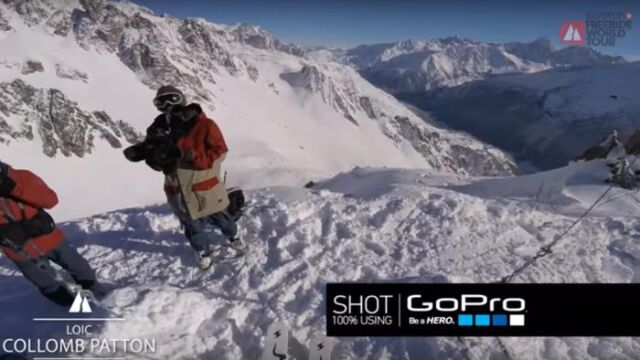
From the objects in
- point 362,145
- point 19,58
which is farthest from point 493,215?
point 362,145

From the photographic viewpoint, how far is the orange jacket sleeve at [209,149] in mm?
4477

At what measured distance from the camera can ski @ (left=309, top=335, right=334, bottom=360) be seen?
12.6 ft

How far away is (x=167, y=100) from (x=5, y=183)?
1.47m

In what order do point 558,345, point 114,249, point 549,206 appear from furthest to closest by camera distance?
1. point 549,206
2. point 114,249
3. point 558,345

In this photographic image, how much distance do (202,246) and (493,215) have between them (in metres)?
3.74

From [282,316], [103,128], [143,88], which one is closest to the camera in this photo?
[282,316]

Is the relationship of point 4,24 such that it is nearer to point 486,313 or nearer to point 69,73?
point 69,73

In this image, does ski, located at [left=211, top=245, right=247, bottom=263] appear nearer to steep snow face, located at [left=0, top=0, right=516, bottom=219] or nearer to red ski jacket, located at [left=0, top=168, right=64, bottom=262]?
red ski jacket, located at [left=0, top=168, right=64, bottom=262]

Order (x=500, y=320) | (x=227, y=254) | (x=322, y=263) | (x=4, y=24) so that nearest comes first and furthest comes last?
(x=500, y=320) → (x=322, y=263) → (x=227, y=254) → (x=4, y=24)

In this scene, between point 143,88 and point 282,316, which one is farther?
point 143,88

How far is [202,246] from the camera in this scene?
5.01 metres

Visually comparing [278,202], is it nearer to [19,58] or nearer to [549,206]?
[549,206]

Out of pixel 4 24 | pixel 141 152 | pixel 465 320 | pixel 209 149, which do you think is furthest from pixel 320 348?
pixel 4 24

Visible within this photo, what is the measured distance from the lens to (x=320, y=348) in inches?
152
